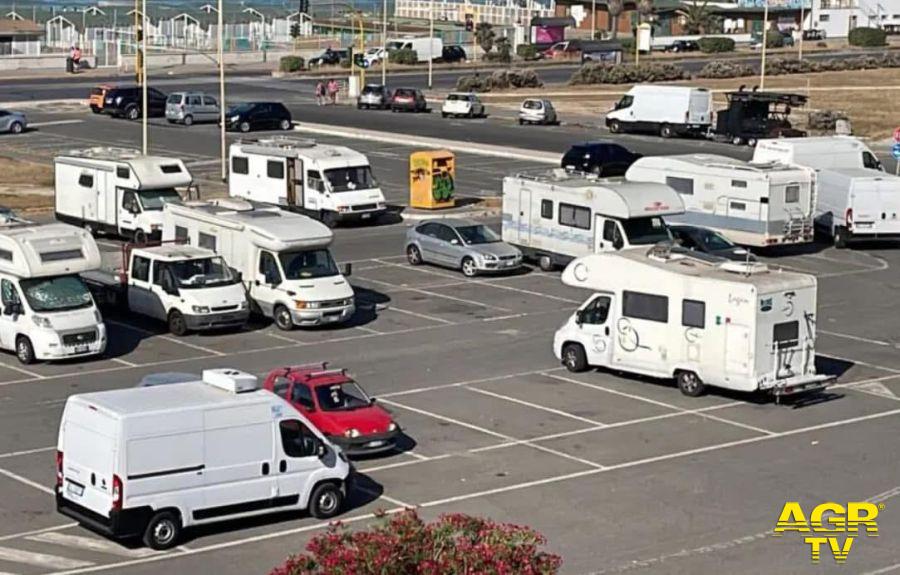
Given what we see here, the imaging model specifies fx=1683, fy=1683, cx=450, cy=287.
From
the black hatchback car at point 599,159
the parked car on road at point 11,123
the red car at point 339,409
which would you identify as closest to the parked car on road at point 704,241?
the red car at point 339,409

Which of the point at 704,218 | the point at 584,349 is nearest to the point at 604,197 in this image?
the point at 704,218

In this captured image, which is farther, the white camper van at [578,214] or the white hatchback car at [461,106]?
the white hatchback car at [461,106]

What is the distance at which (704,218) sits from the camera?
44844mm

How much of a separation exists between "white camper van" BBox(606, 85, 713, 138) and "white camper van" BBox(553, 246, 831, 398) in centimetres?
4362

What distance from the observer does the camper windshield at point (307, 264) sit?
114 feet

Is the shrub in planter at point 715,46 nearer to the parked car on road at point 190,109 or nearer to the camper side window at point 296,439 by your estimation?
the parked car on road at point 190,109

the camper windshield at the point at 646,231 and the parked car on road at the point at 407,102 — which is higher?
the parked car on road at the point at 407,102

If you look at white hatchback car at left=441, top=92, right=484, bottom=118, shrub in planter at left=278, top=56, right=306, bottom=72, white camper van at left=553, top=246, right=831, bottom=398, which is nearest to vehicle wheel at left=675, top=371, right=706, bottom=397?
white camper van at left=553, top=246, right=831, bottom=398

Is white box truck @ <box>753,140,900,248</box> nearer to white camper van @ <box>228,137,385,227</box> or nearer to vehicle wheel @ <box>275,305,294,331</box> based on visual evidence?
white camper van @ <box>228,137,385,227</box>

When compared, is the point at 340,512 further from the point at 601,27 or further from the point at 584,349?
the point at 601,27

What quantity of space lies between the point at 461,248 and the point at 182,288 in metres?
9.11

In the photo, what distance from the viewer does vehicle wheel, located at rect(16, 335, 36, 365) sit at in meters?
31.2

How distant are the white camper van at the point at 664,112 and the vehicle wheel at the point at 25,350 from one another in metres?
46.2

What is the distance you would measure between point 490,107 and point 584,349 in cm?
5962
